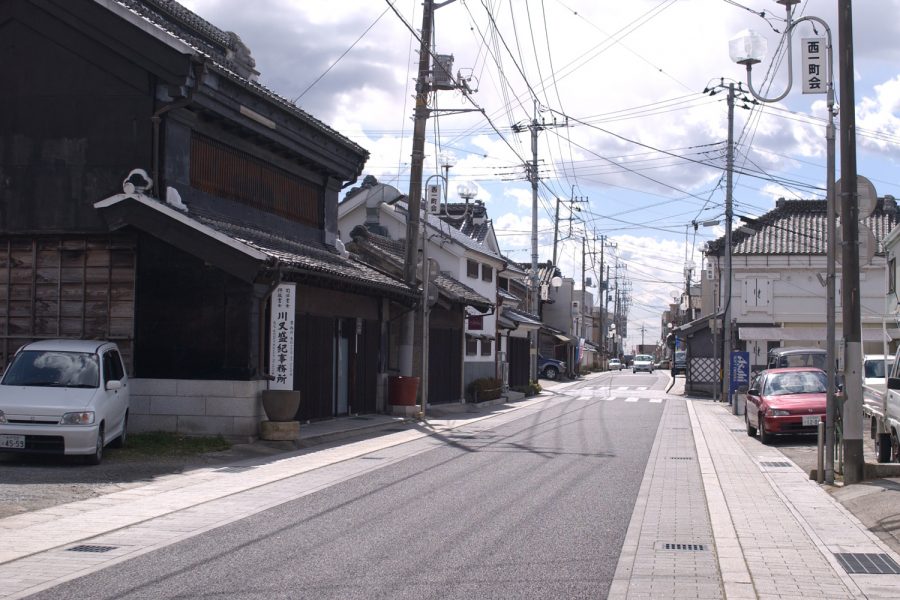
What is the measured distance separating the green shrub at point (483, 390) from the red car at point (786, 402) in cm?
1473

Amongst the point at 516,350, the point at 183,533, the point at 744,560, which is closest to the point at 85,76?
the point at 183,533

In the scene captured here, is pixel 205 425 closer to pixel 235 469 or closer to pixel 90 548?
pixel 235 469

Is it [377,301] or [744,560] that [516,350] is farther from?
[744,560]

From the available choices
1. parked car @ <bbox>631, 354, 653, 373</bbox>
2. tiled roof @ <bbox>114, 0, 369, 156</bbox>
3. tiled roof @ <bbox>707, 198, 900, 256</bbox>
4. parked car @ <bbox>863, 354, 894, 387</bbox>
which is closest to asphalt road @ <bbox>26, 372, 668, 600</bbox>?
parked car @ <bbox>863, 354, 894, 387</bbox>

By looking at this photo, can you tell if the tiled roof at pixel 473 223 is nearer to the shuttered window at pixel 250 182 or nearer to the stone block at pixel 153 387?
the shuttered window at pixel 250 182

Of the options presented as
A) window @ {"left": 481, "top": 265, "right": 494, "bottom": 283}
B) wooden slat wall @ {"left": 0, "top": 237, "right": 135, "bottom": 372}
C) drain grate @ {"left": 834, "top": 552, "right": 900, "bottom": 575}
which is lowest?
drain grate @ {"left": 834, "top": 552, "right": 900, "bottom": 575}

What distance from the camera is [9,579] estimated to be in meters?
7.49

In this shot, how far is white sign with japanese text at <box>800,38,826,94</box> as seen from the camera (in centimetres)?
1358

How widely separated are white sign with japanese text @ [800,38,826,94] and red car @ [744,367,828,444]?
7.89m

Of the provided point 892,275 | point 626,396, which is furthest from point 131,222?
point 626,396

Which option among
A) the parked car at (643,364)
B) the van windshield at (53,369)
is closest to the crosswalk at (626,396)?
the van windshield at (53,369)

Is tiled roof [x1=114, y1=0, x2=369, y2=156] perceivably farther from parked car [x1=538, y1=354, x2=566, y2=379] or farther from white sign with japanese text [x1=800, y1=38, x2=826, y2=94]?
parked car [x1=538, y1=354, x2=566, y2=379]

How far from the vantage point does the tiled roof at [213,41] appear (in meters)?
21.9

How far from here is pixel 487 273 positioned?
43.8 metres
